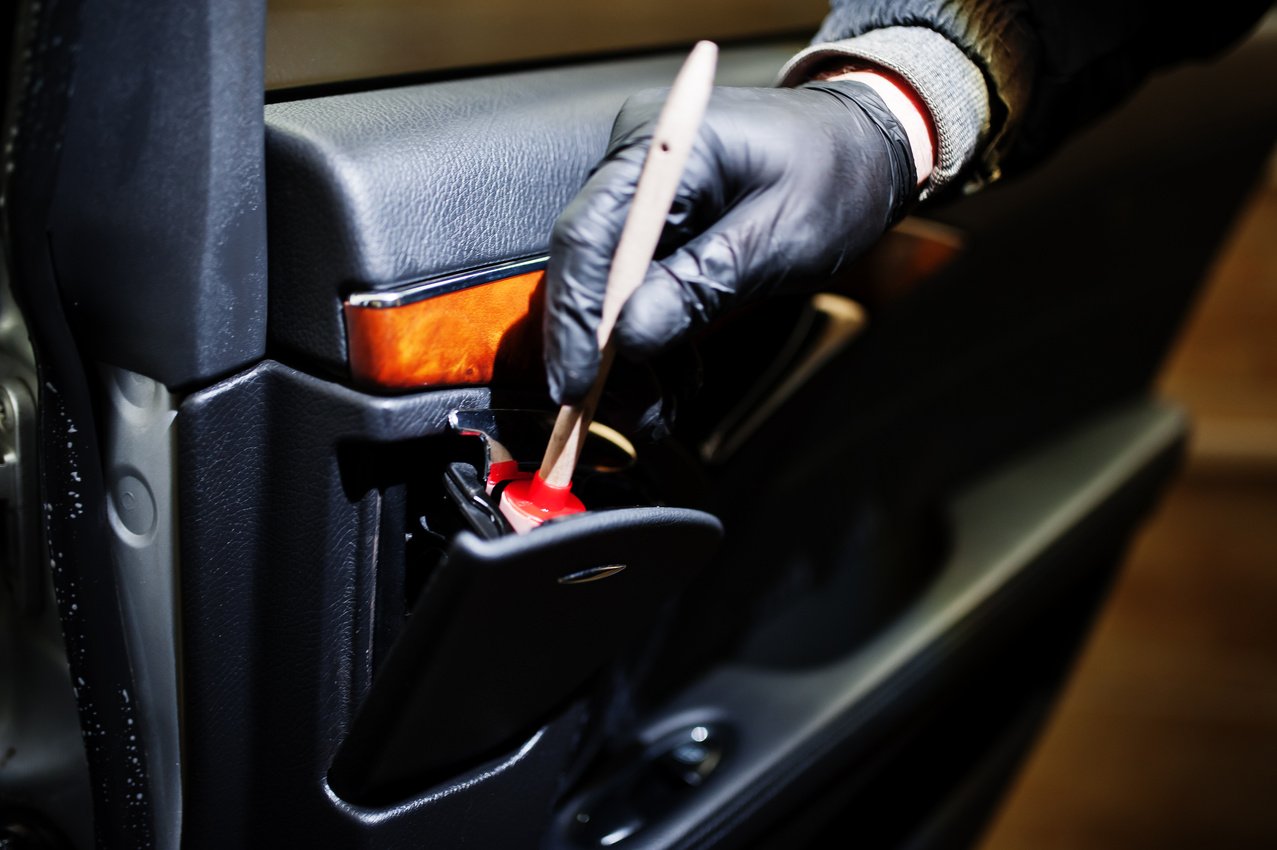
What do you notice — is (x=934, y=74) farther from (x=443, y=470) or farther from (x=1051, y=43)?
(x=443, y=470)

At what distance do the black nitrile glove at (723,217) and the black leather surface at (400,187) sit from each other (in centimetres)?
9

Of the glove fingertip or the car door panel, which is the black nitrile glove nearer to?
the glove fingertip

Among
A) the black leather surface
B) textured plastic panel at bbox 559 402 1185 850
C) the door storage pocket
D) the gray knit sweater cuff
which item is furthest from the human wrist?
textured plastic panel at bbox 559 402 1185 850

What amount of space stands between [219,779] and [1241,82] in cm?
140

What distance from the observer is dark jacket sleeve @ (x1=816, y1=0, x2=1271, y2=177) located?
0.73 metres

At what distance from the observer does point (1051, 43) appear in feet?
2.61

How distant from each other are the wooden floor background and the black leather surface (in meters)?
1.32

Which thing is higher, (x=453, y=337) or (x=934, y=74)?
(x=934, y=74)

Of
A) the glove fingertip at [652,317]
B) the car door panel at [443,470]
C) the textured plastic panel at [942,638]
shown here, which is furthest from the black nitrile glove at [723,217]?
the textured plastic panel at [942,638]

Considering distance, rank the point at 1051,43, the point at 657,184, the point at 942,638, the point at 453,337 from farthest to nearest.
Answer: the point at 942,638 → the point at 1051,43 → the point at 453,337 → the point at 657,184

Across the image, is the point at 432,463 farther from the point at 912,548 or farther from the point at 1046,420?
the point at 1046,420

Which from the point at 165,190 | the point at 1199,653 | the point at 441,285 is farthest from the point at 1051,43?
the point at 1199,653

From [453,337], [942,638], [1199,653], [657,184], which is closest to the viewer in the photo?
[657,184]

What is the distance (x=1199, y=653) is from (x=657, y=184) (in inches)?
71.3
